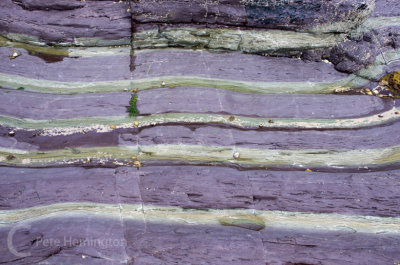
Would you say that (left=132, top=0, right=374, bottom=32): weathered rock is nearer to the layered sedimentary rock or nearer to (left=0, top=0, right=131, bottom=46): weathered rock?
the layered sedimentary rock

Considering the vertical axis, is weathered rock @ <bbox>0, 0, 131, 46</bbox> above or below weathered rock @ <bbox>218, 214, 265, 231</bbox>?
above

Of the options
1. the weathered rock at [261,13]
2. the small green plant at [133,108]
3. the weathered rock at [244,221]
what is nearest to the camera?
the weathered rock at [244,221]

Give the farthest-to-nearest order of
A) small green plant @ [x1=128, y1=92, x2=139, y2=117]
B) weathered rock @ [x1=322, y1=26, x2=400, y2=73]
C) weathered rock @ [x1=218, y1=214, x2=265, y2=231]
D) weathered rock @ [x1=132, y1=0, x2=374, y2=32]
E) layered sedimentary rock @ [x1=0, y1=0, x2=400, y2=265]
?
weathered rock @ [x1=322, y1=26, x2=400, y2=73], weathered rock @ [x1=132, y1=0, x2=374, y2=32], small green plant @ [x1=128, y1=92, x2=139, y2=117], weathered rock @ [x1=218, y1=214, x2=265, y2=231], layered sedimentary rock @ [x1=0, y1=0, x2=400, y2=265]

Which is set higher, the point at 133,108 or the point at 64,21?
the point at 64,21

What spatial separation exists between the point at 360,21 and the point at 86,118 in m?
5.44

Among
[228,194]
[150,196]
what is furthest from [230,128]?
[150,196]

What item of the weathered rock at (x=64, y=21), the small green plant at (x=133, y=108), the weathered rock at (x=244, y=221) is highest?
the weathered rock at (x=64, y=21)

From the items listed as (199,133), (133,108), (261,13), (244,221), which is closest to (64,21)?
(133,108)

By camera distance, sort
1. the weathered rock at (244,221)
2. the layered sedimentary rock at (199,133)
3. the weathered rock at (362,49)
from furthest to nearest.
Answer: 1. the weathered rock at (362,49)
2. the weathered rock at (244,221)
3. the layered sedimentary rock at (199,133)

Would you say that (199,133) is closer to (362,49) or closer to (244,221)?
(244,221)

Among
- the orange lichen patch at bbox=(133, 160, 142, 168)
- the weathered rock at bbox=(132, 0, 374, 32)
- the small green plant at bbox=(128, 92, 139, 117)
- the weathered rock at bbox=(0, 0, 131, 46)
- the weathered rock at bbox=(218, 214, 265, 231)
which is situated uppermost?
the weathered rock at bbox=(132, 0, 374, 32)

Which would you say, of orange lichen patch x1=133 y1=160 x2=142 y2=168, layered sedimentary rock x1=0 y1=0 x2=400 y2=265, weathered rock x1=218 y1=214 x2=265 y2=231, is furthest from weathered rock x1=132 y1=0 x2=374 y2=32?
weathered rock x1=218 y1=214 x2=265 y2=231

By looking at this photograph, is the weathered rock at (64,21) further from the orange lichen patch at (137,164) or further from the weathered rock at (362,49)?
the weathered rock at (362,49)

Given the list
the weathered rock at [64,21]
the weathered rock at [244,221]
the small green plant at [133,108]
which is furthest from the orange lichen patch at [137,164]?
the weathered rock at [64,21]
